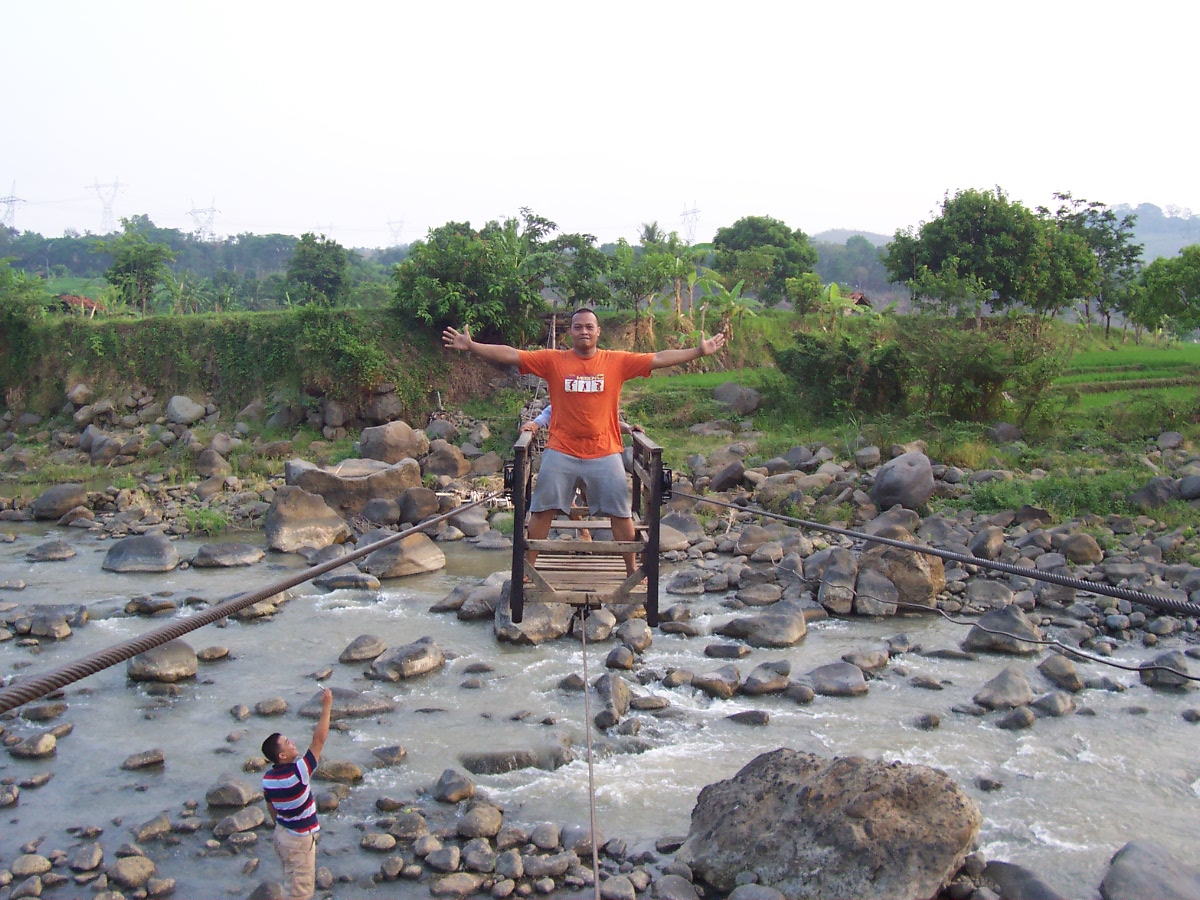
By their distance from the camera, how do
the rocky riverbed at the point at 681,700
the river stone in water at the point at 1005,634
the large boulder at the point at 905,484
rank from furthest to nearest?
the large boulder at the point at 905,484 < the river stone in water at the point at 1005,634 < the rocky riverbed at the point at 681,700

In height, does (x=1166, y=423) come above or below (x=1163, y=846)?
above

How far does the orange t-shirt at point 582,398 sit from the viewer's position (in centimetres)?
577

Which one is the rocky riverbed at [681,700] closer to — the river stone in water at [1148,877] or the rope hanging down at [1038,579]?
the river stone in water at [1148,877]

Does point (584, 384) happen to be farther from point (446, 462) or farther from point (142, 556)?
point (446, 462)

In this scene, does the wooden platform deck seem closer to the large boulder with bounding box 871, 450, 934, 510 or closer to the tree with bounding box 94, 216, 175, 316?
the large boulder with bounding box 871, 450, 934, 510

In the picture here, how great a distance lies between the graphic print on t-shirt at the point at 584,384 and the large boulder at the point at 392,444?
1393 cm

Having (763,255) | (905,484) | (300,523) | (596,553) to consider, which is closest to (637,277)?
(763,255)

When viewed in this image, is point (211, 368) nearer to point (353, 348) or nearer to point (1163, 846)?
point (353, 348)

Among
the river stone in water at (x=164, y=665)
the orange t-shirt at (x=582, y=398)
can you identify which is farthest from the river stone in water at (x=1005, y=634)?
the river stone in water at (x=164, y=665)

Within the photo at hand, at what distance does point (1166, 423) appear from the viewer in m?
17.7

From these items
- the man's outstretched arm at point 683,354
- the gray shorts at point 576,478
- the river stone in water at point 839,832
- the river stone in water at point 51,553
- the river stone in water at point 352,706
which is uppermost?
the man's outstretched arm at point 683,354

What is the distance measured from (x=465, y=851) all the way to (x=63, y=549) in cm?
1090

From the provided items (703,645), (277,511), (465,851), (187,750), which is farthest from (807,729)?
(277,511)

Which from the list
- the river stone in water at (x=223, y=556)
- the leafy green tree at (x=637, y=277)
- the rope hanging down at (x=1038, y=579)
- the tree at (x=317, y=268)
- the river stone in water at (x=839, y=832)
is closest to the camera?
the rope hanging down at (x=1038, y=579)
